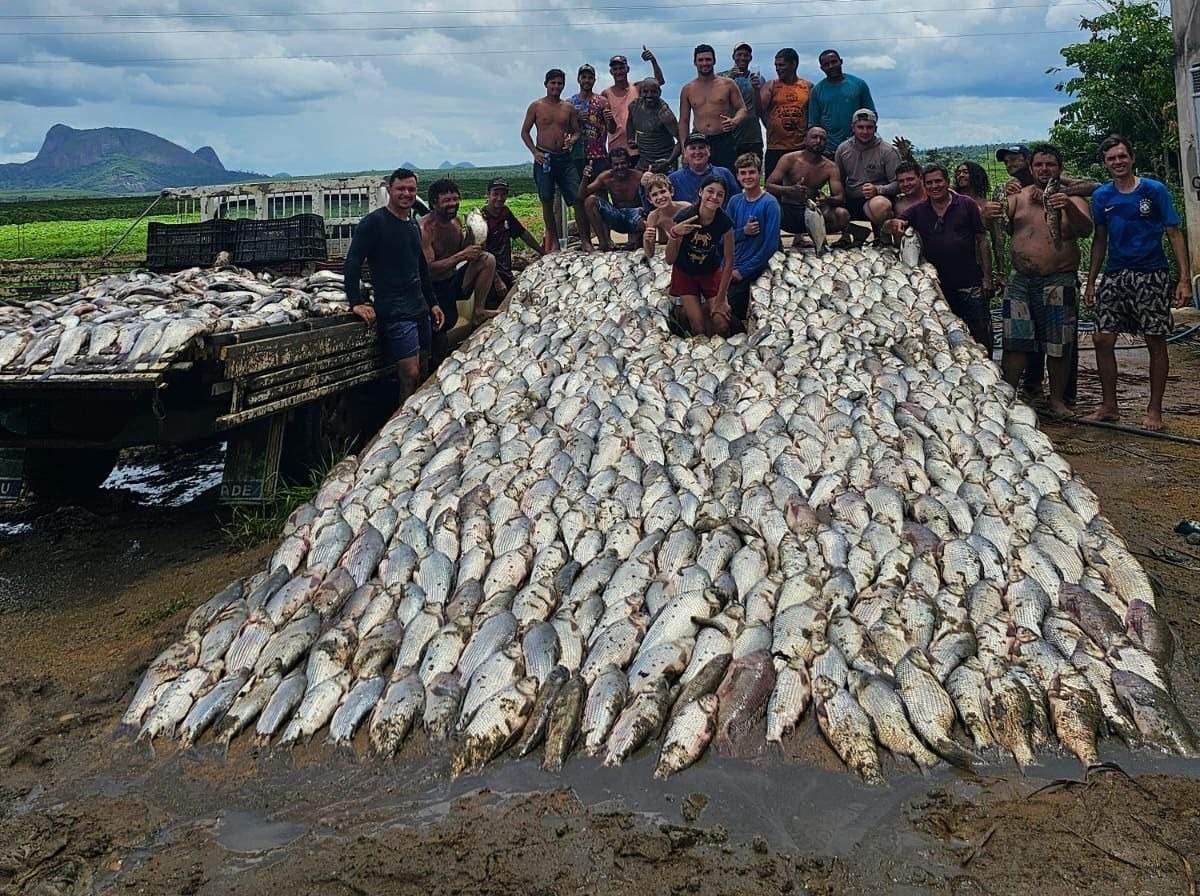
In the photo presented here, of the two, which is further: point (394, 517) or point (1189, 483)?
point (1189, 483)

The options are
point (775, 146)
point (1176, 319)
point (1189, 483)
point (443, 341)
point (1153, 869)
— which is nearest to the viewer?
point (1153, 869)

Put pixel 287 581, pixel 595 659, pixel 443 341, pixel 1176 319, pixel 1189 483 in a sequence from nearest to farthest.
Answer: pixel 595 659 < pixel 287 581 < pixel 1189 483 < pixel 443 341 < pixel 1176 319

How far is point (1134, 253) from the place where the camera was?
7832 millimetres

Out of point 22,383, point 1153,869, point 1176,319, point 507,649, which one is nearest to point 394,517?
point 507,649

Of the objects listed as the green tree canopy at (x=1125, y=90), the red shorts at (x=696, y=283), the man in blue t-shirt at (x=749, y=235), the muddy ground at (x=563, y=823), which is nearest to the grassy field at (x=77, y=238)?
the green tree canopy at (x=1125, y=90)

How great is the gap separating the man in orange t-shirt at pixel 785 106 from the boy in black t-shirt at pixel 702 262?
3.20 m

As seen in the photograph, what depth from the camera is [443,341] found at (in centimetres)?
957

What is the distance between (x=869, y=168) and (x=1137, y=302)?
128 inches

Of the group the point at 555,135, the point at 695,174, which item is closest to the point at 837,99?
the point at 695,174

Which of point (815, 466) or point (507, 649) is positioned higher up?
point (815, 466)

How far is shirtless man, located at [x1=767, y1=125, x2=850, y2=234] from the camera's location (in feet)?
33.6

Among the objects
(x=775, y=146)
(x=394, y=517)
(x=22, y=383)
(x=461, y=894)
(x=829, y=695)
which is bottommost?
(x=461, y=894)

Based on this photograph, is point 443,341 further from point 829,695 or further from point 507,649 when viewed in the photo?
point 829,695

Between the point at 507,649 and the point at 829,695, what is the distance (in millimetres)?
1426
